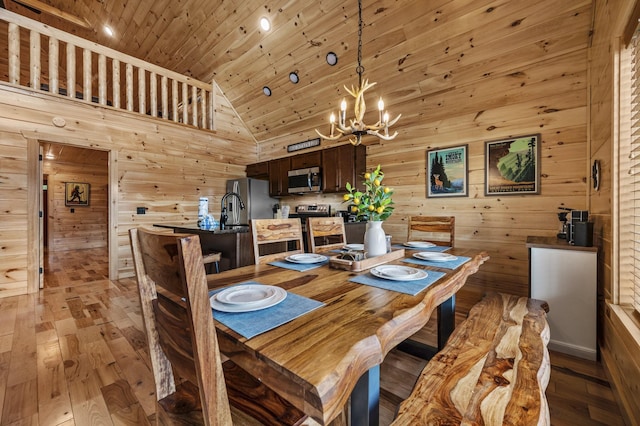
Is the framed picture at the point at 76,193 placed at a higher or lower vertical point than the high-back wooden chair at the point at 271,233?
higher

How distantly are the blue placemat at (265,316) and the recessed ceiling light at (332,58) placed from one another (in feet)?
10.6

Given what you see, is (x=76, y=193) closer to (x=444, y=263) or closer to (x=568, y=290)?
(x=444, y=263)

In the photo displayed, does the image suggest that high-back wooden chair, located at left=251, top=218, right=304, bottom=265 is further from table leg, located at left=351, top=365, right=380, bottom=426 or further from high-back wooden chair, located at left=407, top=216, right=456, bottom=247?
high-back wooden chair, located at left=407, top=216, right=456, bottom=247

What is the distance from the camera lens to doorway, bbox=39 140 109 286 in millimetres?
6734

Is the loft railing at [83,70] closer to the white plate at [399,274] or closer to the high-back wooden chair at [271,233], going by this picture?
the high-back wooden chair at [271,233]

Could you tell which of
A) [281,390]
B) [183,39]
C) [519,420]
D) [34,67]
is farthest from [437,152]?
[34,67]

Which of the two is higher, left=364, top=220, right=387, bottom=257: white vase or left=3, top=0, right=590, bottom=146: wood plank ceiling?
left=3, top=0, right=590, bottom=146: wood plank ceiling

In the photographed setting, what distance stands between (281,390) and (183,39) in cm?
512

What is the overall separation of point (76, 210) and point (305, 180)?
6908mm

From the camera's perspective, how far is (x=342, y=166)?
3.87 metres

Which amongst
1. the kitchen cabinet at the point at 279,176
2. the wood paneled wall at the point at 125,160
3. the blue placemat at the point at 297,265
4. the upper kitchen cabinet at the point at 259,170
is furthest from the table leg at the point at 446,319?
the wood paneled wall at the point at 125,160

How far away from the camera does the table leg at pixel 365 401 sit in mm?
834

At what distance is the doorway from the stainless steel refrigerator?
3.92 meters

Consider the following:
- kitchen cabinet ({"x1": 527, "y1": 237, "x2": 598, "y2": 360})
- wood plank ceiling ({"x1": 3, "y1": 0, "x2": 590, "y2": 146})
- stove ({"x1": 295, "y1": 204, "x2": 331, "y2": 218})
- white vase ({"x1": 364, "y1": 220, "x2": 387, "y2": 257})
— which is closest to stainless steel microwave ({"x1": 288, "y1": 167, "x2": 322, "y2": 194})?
stove ({"x1": 295, "y1": 204, "x2": 331, "y2": 218})
